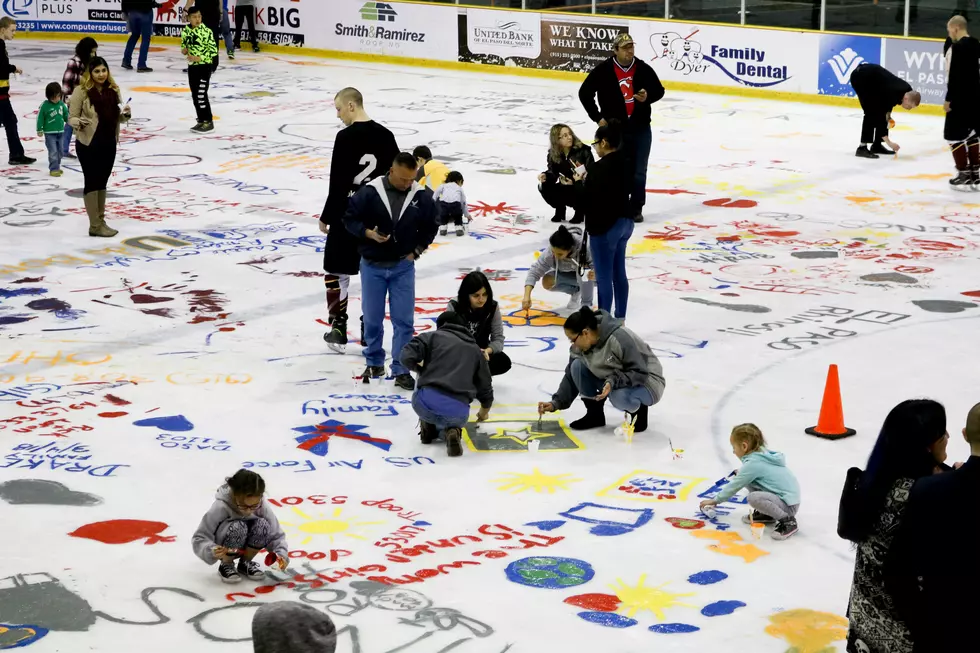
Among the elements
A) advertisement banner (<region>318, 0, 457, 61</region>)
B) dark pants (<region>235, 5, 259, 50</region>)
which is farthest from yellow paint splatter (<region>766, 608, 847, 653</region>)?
dark pants (<region>235, 5, 259, 50</region>)

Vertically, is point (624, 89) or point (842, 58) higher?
point (842, 58)

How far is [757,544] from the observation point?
7.19m

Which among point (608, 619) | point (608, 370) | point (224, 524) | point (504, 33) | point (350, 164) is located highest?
point (504, 33)

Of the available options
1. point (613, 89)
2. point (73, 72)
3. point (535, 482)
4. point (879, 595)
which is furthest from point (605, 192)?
point (73, 72)

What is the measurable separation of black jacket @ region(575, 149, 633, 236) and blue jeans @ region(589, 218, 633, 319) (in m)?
0.11

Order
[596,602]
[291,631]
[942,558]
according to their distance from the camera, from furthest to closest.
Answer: [596,602] → [942,558] → [291,631]

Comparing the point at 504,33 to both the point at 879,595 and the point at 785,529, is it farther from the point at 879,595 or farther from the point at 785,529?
the point at 879,595

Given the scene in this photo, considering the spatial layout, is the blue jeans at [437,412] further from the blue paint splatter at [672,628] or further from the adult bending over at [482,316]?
the blue paint splatter at [672,628]

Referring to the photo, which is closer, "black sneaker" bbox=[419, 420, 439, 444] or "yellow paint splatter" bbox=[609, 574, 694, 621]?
"yellow paint splatter" bbox=[609, 574, 694, 621]

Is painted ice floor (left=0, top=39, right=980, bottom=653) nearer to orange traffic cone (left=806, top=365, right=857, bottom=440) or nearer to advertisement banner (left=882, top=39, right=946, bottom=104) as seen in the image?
orange traffic cone (left=806, top=365, right=857, bottom=440)

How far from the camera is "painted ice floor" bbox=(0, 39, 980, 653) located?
6.52 meters

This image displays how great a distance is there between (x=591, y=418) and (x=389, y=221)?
6.37 ft

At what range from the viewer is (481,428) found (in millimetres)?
8922

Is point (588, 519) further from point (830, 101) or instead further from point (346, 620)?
point (830, 101)
